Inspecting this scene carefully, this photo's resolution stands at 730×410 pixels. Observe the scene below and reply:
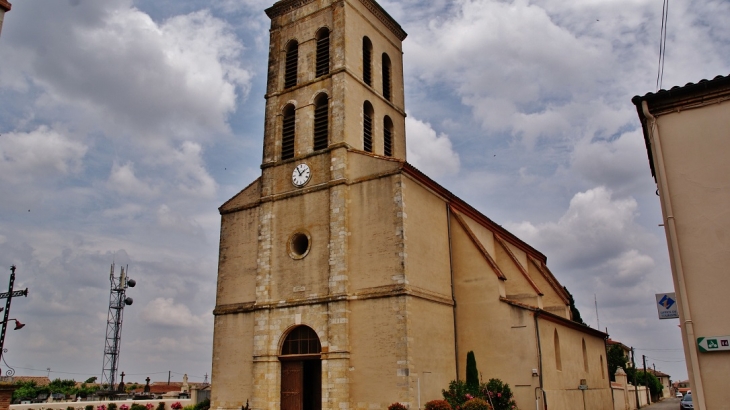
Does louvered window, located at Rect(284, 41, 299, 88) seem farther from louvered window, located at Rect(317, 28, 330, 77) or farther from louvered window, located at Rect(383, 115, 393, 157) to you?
louvered window, located at Rect(383, 115, 393, 157)

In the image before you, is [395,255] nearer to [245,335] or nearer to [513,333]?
[513,333]

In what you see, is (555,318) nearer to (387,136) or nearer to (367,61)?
(387,136)

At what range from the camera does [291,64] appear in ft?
93.3

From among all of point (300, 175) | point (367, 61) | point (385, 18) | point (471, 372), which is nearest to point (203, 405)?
point (300, 175)

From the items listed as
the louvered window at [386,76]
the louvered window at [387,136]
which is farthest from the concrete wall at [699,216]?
the louvered window at [386,76]

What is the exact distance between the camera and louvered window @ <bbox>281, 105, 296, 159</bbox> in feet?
87.6

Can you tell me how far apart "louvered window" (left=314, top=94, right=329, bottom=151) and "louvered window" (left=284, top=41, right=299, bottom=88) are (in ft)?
7.03

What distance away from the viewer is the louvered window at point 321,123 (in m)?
25.8

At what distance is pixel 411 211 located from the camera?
23.0 m

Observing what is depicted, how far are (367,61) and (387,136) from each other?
12.3 feet

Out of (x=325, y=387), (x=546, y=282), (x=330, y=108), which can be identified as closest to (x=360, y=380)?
(x=325, y=387)

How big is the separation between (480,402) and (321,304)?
6.93 m

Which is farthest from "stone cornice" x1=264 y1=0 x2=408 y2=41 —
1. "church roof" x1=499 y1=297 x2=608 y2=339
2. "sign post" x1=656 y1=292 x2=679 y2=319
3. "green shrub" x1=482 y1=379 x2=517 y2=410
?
"sign post" x1=656 y1=292 x2=679 y2=319

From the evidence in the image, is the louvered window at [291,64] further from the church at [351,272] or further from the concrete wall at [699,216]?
the concrete wall at [699,216]
